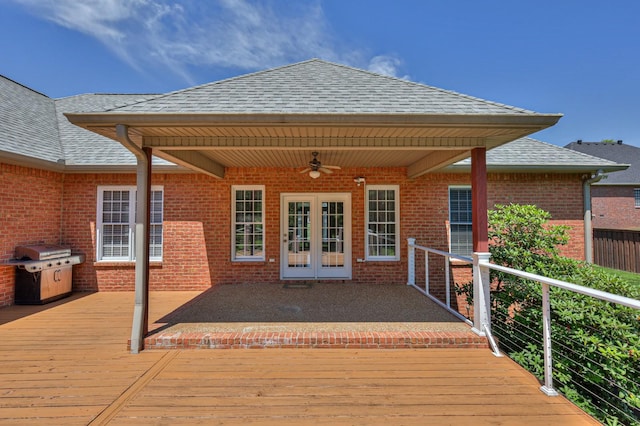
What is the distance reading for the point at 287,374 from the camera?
3232mm

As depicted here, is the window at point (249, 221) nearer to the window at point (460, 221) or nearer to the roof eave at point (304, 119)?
the roof eave at point (304, 119)

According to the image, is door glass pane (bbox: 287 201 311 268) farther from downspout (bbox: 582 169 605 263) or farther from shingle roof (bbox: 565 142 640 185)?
shingle roof (bbox: 565 142 640 185)

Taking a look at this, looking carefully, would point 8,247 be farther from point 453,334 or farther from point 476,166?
point 476,166

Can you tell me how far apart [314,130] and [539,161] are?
601 centimetres

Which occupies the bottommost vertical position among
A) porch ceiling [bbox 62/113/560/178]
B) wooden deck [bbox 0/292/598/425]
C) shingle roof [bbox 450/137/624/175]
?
wooden deck [bbox 0/292/598/425]

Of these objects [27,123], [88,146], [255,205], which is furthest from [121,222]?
[27,123]

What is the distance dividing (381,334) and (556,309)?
255 centimetres

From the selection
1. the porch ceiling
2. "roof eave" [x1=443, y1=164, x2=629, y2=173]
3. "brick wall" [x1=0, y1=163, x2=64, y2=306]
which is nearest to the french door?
"roof eave" [x1=443, y1=164, x2=629, y2=173]

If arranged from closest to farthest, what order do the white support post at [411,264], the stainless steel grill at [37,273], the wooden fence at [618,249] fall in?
the stainless steel grill at [37,273] → the white support post at [411,264] → the wooden fence at [618,249]

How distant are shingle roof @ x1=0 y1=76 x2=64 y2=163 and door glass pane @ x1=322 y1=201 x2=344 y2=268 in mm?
6023

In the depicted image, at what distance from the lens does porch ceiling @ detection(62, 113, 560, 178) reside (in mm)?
3492

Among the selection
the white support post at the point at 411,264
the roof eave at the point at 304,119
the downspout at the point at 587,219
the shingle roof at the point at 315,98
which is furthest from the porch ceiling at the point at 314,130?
the downspout at the point at 587,219

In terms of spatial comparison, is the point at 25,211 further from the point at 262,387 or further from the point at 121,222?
the point at 262,387

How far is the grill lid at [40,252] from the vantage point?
5828 mm
